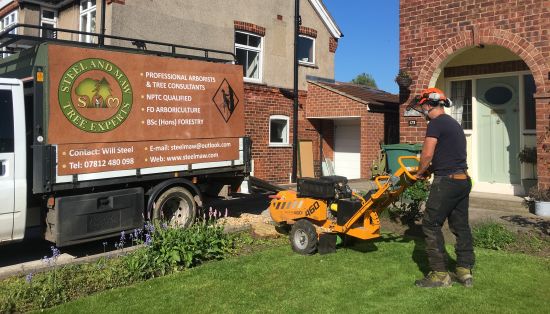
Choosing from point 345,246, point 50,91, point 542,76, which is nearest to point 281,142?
point 542,76

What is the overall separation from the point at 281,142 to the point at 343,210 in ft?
32.2

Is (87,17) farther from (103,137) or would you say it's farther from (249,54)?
(103,137)

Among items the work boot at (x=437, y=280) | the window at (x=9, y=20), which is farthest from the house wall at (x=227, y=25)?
the work boot at (x=437, y=280)

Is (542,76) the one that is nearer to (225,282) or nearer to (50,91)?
(225,282)

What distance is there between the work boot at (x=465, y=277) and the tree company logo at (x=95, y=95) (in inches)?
184

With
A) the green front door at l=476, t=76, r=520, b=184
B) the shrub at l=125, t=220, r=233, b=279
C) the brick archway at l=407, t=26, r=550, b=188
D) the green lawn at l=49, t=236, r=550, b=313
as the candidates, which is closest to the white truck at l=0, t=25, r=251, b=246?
the shrub at l=125, t=220, r=233, b=279

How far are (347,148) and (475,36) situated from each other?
7.28m

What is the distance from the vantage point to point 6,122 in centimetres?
577

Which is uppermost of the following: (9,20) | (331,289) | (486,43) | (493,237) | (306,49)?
(9,20)

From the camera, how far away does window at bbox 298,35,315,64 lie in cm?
1689

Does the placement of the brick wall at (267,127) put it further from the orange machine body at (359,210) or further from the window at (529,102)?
the orange machine body at (359,210)

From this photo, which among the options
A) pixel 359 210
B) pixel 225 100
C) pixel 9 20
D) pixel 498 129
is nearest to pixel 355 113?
pixel 498 129

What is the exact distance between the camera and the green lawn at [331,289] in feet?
14.9

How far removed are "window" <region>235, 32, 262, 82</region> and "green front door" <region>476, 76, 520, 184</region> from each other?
22.2 feet
